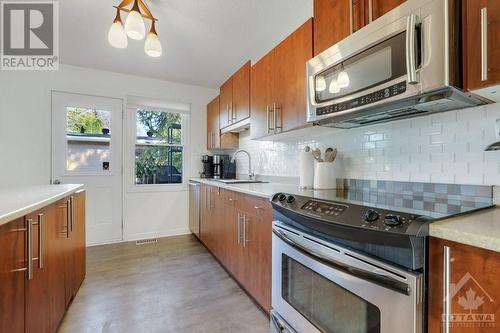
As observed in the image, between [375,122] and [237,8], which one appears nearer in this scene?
[375,122]

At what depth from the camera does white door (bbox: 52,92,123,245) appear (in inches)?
125

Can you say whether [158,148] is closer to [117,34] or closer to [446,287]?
[117,34]

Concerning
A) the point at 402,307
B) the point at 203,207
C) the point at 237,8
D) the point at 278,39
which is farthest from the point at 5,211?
the point at 278,39

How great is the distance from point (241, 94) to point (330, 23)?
140 cm

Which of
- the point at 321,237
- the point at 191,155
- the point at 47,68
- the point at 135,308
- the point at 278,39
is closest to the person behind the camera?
the point at 321,237

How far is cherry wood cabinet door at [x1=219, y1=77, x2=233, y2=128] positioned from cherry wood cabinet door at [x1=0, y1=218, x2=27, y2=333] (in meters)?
2.33

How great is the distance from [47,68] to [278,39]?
294 centimetres

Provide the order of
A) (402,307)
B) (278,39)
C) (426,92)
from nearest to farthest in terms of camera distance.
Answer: (402,307) → (426,92) → (278,39)

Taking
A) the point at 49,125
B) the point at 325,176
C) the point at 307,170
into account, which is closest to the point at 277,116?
the point at 307,170

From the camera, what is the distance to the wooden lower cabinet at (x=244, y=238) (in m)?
1.67

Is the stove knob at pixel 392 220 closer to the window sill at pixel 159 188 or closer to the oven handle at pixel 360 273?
the oven handle at pixel 360 273

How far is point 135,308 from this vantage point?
6.14 feet

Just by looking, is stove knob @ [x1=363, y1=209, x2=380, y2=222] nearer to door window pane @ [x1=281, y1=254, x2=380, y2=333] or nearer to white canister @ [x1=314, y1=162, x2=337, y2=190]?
door window pane @ [x1=281, y1=254, x2=380, y2=333]

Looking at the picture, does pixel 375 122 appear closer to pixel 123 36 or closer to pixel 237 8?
pixel 237 8
